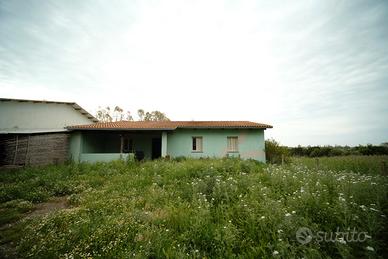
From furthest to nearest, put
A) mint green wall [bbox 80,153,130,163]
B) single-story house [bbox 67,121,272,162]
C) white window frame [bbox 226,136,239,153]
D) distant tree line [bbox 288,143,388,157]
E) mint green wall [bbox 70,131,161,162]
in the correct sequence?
1. distant tree line [bbox 288,143,388,157]
2. white window frame [bbox 226,136,239,153]
3. single-story house [bbox 67,121,272,162]
4. mint green wall [bbox 70,131,161,162]
5. mint green wall [bbox 80,153,130,163]

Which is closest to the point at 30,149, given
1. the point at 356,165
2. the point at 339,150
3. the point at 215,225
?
the point at 215,225

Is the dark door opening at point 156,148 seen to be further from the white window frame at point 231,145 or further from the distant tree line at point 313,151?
the distant tree line at point 313,151

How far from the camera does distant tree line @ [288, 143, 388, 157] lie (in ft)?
81.5

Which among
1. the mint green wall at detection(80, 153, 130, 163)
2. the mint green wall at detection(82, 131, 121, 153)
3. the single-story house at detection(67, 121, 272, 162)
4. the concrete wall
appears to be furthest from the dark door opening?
the concrete wall

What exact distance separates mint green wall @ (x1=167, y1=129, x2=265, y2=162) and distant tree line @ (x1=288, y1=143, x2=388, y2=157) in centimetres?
1182

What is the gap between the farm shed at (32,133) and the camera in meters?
13.7

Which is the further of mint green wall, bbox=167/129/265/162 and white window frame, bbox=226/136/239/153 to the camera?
white window frame, bbox=226/136/239/153

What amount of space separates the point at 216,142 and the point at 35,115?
17.2m

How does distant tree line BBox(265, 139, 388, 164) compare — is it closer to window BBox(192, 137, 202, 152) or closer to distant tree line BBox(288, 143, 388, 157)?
distant tree line BBox(288, 143, 388, 157)

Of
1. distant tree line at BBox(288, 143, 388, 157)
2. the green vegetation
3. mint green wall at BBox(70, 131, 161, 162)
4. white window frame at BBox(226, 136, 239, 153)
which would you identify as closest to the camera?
the green vegetation

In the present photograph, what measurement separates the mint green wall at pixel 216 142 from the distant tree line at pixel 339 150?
11.8 m

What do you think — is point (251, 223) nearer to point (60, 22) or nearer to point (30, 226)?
point (30, 226)

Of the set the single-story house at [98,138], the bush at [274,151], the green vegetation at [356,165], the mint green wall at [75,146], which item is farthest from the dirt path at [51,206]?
the bush at [274,151]

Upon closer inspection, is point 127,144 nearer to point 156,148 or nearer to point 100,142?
point 100,142
